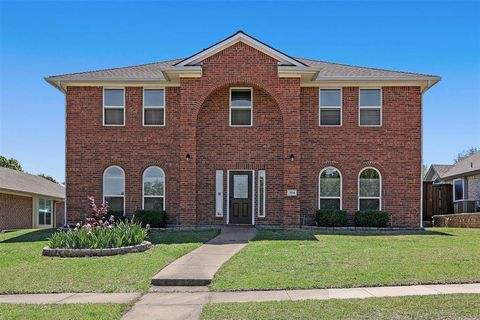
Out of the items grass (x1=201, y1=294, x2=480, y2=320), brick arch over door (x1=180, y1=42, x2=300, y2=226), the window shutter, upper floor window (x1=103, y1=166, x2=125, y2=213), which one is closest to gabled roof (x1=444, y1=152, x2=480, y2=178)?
brick arch over door (x1=180, y1=42, x2=300, y2=226)

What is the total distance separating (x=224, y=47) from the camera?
1980 cm

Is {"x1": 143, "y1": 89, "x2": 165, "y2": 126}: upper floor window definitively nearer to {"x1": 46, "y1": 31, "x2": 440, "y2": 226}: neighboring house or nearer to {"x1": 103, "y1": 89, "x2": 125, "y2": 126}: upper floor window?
{"x1": 46, "y1": 31, "x2": 440, "y2": 226}: neighboring house

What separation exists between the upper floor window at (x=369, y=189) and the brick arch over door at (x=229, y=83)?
2767 millimetres

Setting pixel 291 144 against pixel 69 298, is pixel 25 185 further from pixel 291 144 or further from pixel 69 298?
pixel 69 298

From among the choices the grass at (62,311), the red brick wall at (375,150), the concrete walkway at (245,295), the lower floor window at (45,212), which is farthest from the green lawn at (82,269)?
the lower floor window at (45,212)

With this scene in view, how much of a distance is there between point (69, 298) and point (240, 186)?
1197 cm

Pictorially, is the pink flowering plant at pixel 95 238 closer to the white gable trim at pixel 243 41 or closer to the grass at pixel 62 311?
the grass at pixel 62 311

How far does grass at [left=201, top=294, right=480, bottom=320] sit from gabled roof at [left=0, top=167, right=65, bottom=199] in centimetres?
2534

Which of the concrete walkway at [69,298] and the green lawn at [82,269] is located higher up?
the green lawn at [82,269]

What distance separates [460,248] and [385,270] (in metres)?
4.00

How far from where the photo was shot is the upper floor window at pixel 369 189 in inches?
813

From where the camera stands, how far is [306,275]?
34.5 ft

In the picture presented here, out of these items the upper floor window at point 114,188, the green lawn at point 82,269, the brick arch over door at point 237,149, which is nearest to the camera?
the green lawn at point 82,269

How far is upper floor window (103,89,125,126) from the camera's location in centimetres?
2096
